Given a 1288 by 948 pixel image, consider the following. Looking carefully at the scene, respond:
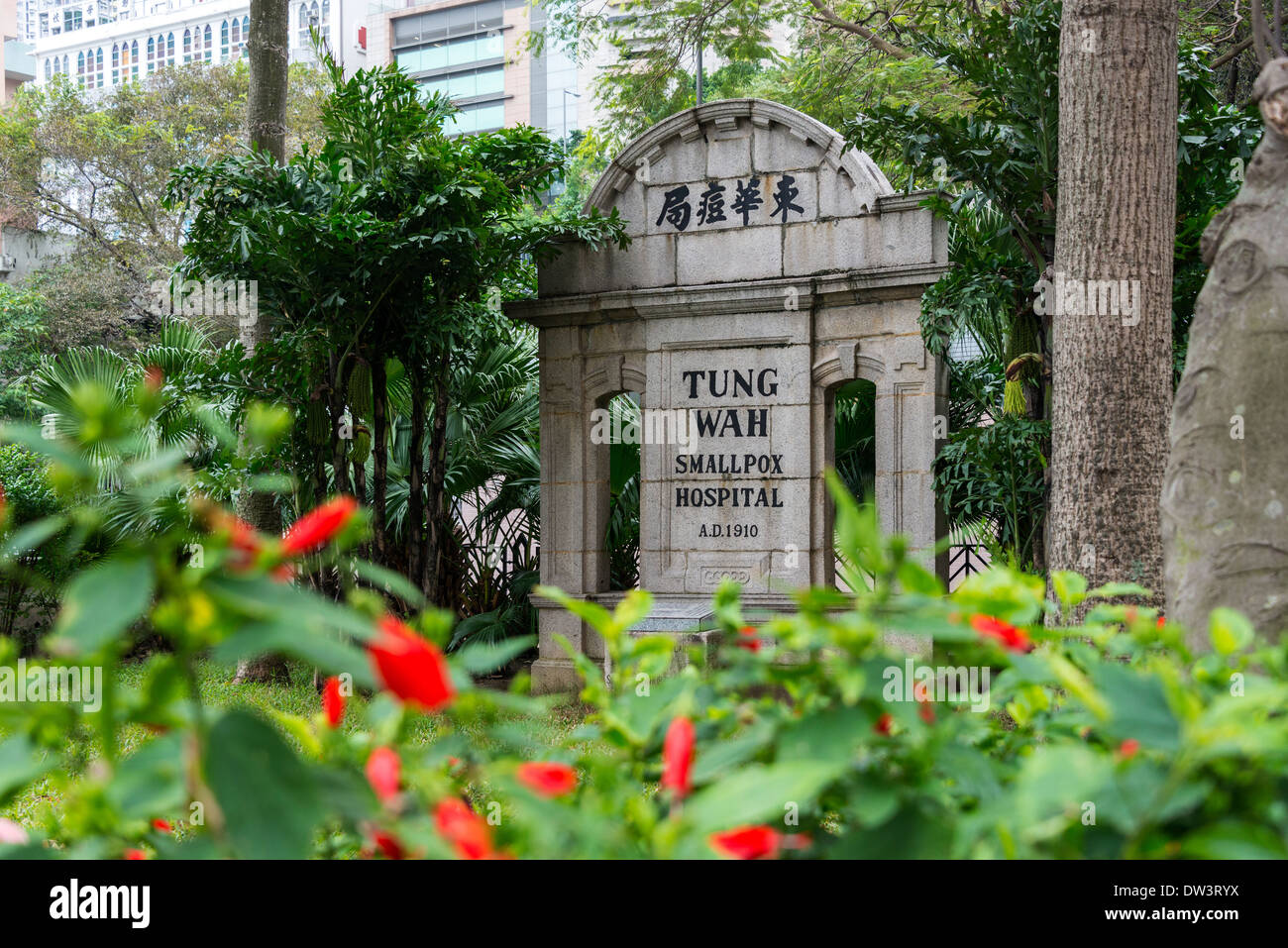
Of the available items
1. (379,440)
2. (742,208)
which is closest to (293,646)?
(742,208)

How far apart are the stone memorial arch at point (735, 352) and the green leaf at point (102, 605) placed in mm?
7372

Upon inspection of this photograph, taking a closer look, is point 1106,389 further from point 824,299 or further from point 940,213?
point 824,299

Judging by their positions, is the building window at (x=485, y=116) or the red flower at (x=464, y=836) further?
the building window at (x=485, y=116)

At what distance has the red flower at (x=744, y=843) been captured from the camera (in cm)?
100

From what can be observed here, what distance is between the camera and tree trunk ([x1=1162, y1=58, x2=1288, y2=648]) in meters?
1.98

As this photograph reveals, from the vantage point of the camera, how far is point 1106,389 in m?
4.89

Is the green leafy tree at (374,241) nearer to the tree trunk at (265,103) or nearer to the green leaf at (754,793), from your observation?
the tree trunk at (265,103)

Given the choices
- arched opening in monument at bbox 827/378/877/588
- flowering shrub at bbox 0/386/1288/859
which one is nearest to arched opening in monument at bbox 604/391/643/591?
arched opening in monument at bbox 827/378/877/588

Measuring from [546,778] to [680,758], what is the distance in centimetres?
13

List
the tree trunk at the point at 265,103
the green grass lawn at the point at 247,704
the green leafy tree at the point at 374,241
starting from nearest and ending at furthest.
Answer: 1. the green grass lawn at the point at 247,704
2. the green leafy tree at the point at 374,241
3. the tree trunk at the point at 265,103

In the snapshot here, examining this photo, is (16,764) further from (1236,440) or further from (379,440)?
(379,440)

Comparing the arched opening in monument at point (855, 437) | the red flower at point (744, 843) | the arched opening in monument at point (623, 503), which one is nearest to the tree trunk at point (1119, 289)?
the red flower at point (744, 843)
